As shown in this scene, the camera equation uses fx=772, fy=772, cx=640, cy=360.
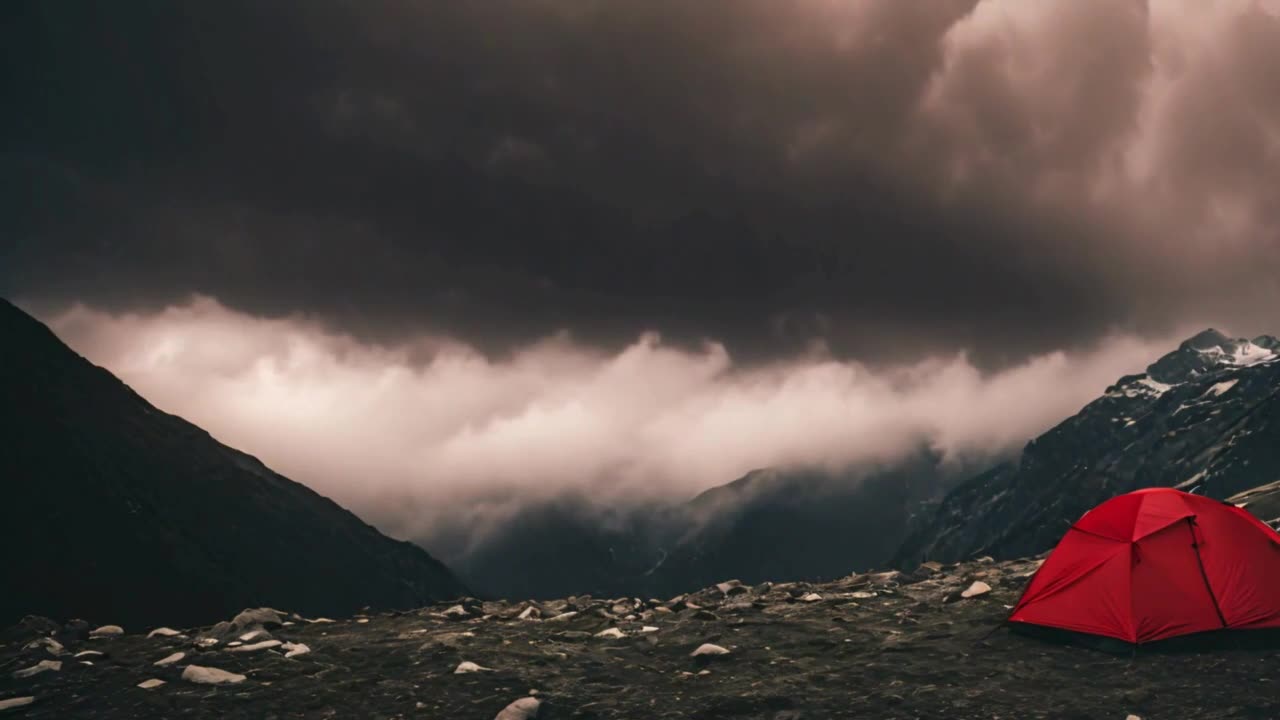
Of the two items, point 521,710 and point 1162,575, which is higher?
point 1162,575

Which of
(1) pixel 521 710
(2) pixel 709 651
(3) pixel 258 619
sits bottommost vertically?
(1) pixel 521 710

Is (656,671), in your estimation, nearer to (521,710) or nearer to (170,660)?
(521,710)

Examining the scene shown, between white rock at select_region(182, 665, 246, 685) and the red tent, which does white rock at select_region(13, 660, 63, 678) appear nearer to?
white rock at select_region(182, 665, 246, 685)

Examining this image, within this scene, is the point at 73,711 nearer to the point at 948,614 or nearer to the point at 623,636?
the point at 623,636

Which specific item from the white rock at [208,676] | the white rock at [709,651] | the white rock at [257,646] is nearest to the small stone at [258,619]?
the white rock at [257,646]

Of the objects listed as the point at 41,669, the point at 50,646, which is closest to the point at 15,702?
the point at 41,669

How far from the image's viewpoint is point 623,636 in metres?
16.5

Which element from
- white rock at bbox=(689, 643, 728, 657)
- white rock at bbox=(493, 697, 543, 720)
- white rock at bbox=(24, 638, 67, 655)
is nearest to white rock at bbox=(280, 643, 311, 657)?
white rock at bbox=(24, 638, 67, 655)

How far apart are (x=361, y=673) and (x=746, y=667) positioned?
6.92 metres

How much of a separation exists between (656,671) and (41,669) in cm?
1137

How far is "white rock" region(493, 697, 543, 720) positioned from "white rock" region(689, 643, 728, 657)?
370 centimetres

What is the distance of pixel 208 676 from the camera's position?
13.4 metres

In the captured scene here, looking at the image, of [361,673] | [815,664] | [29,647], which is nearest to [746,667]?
[815,664]

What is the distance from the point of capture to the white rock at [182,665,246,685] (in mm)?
13266
